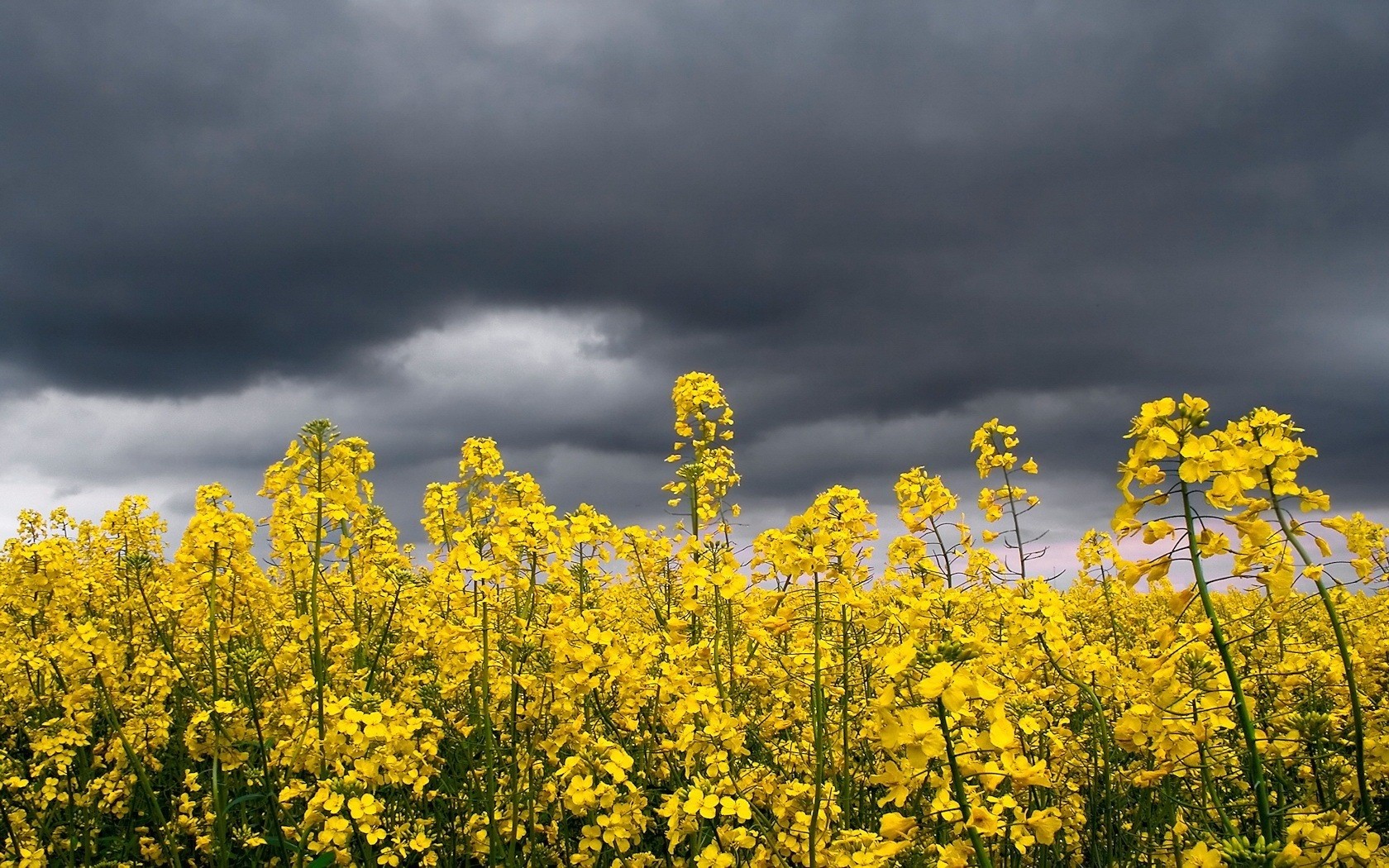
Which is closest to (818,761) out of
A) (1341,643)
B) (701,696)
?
(701,696)

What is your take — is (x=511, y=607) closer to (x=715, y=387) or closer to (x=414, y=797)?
(x=414, y=797)

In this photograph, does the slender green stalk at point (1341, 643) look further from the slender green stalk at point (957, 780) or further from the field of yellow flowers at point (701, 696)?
the slender green stalk at point (957, 780)

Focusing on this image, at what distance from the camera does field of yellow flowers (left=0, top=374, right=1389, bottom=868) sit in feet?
9.12

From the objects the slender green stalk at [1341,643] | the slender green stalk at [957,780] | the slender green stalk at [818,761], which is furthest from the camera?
the slender green stalk at [818,761]

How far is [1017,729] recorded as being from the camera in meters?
3.74

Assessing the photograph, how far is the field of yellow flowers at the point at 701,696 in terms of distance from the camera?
278cm

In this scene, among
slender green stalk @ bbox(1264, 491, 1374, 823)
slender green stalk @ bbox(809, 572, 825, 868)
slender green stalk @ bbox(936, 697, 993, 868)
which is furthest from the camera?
slender green stalk @ bbox(809, 572, 825, 868)

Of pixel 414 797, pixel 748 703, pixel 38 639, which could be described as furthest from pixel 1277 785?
pixel 38 639

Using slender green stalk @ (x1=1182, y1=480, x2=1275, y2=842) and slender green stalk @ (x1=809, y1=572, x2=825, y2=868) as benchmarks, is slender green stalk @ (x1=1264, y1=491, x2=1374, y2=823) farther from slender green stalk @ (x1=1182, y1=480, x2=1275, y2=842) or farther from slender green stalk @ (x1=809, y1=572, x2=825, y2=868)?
slender green stalk @ (x1=809, y1=572, x2=825, y2=868)

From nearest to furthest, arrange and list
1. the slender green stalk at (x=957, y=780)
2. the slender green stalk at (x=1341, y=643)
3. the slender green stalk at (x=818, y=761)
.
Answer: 1. the slender green stalk at (x=957, y=780)
2. the slender green stalk at (x=1341, y=643)
3. the slender green stalk at (x=818, y=761)

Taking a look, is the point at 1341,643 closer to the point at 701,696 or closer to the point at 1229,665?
the point at 1229,665

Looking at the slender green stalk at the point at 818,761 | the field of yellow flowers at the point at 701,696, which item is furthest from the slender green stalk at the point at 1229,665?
the slender green stalk at the point at 818,761

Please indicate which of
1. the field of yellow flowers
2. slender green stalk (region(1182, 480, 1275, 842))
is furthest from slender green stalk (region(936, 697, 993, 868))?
slender green stalk (region(1182, 480, 1275, 842))

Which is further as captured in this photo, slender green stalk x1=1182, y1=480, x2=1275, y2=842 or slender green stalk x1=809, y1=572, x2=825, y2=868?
slender green stalk x1=809, y1=572, x2=825, y2=868
